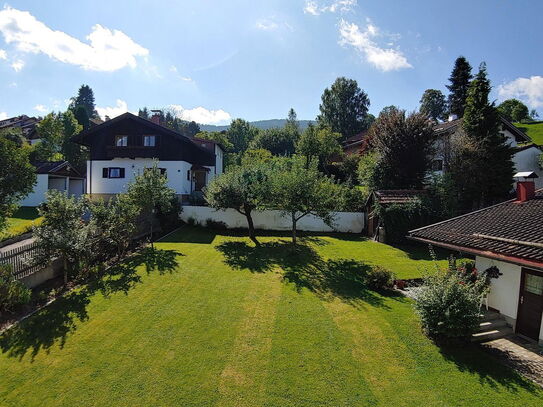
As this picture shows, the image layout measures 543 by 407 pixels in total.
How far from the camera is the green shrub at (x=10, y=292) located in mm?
11742

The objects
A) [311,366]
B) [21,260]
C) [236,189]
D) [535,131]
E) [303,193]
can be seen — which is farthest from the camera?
[535,131]

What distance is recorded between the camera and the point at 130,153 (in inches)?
1261

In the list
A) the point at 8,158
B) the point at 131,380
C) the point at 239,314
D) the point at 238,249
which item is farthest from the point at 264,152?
the point at 131,380

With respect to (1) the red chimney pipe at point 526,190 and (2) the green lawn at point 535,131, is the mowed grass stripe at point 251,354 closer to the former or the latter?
(1) the red chimney pipe at point 526,190

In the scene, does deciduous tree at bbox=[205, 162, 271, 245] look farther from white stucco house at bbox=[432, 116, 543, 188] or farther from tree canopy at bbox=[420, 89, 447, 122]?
tree canopy at bbox=[420, 89, 447, 122]

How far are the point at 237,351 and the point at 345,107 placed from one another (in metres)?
60.8

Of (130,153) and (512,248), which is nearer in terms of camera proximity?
(512,248)

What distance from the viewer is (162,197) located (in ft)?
66.0

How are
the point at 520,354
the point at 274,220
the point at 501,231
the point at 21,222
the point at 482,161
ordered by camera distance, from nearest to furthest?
the point at 520,354 < the point at 501,231 < the point at 482,161 < the point at 21,222 < the point at 274,220

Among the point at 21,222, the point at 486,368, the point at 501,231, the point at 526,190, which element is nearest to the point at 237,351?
the point at 486,368

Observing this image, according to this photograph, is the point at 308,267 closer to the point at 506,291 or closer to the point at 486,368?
the point at 506,291

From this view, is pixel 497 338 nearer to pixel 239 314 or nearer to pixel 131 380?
pixel 239 314

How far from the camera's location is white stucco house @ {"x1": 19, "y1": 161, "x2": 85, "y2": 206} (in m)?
31.5

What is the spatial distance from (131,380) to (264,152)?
4942cm
